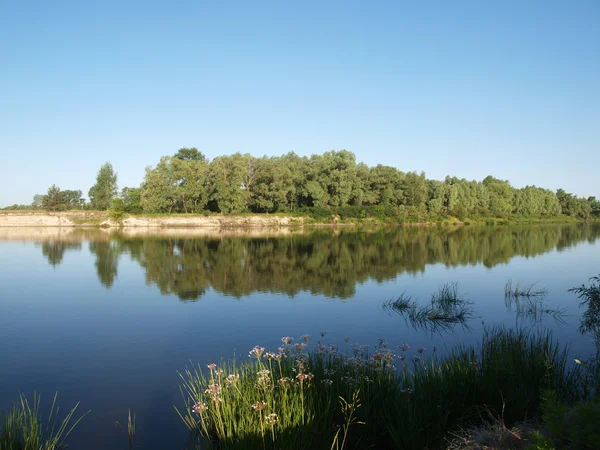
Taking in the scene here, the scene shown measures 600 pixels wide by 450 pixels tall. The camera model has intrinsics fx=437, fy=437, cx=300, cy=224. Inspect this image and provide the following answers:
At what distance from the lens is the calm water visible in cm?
903

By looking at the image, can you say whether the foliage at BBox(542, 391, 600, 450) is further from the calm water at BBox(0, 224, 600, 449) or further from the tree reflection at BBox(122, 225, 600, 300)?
the tree reflection at BBox(122, 225, 600, 300)

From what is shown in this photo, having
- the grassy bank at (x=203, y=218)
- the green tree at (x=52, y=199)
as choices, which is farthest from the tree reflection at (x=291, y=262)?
the green tree at (x=52, y=199)

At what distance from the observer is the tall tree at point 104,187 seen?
3209 inches

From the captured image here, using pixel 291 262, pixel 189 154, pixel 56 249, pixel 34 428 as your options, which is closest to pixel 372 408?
pixel 34 428

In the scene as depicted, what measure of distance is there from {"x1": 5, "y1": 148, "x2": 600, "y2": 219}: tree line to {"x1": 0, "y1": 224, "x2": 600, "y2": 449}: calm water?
3772 cm

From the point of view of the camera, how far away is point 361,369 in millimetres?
6773

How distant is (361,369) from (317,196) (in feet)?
222

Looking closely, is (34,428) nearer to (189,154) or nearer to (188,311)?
(188,311)

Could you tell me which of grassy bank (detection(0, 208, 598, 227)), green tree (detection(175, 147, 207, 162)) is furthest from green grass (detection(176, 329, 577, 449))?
green tree (detection(175, 147, 207, 162))

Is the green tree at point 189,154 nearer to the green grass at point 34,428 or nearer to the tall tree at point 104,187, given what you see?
the tall tree at point 104,187

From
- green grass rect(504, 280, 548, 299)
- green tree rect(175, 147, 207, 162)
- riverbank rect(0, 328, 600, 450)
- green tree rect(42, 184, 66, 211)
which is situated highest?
green tree rect(175, 147, 207, 162)

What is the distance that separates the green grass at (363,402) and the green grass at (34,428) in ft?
6.39

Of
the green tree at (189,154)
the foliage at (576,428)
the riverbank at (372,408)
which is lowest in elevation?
the riverbank at (372,408)

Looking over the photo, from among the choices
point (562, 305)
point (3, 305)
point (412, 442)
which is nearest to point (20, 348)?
point (3, 305)
